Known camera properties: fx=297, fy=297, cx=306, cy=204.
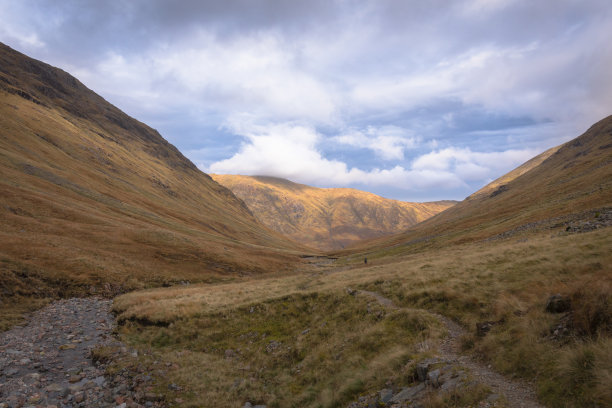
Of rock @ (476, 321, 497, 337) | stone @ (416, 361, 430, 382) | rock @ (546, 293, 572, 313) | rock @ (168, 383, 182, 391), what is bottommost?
rock @ (168, 383, 182, 391)

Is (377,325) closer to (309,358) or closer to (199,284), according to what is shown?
(309,358)

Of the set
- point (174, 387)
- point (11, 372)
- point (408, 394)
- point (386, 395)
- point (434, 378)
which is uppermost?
point (434, 378)

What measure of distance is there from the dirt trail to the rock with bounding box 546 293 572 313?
11.4ft

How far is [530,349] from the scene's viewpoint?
9.23 metres

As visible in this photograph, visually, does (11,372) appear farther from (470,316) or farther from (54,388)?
(470,316)

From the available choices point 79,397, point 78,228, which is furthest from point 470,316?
point 78,228

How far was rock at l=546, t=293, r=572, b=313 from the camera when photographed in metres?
10.7

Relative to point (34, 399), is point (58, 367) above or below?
below

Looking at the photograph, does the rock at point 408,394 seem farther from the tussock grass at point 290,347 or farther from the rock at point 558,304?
the rock at point 558,304

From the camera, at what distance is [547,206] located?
65188 millimetres

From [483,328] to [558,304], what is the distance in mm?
2775

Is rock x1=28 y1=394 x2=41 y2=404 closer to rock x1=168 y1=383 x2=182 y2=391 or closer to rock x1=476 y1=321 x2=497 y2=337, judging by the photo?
rock x1=168 y1=383 x2=182 y2=391

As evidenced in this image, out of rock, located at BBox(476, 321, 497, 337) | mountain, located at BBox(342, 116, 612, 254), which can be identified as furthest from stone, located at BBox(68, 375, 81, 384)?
mountain, located at BBox(342, 116, 612, 254)

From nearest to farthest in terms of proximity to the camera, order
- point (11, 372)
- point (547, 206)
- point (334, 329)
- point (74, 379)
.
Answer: point (74, 379) < point (11, 372) < point (334, 329) < point (547, 206)
